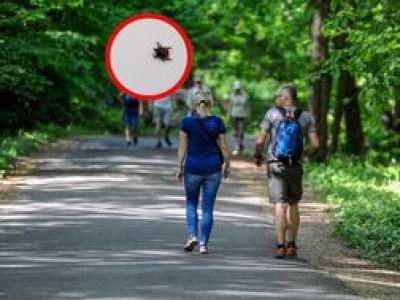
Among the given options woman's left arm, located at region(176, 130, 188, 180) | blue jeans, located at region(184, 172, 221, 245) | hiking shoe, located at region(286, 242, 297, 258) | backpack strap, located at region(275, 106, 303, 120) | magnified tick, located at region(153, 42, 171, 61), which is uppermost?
magnified tick, located at region(153, 42, 171, 61)

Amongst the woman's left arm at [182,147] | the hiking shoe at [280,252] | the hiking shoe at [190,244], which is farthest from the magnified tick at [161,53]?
the hiking shoe at [280,252]

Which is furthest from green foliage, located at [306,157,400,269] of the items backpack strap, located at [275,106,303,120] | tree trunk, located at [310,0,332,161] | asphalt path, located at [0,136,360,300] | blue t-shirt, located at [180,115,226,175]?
blue t-shirt, located at [180,115,226,175]

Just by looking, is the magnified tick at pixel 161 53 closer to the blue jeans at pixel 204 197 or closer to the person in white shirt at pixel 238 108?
the blue jeans at pixel 204 197

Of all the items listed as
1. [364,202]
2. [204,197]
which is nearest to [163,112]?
[364,202]

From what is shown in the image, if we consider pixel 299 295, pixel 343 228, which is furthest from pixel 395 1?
pixel 299 295

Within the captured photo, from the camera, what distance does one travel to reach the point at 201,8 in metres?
35.7

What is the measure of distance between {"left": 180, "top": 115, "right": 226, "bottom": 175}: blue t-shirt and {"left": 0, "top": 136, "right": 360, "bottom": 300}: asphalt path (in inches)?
40.5

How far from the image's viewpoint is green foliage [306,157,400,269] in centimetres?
1471

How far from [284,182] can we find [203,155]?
1009 mm

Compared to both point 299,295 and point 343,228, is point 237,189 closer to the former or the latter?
point 343,228

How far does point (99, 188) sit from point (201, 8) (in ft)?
56.3

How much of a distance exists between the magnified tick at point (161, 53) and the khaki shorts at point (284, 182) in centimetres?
201

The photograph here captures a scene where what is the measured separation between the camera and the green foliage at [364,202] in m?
14.7

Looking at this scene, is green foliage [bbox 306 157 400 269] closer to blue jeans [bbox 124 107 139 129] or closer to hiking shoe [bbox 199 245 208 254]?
hiking shoe [bbox 199 245 208 254]
